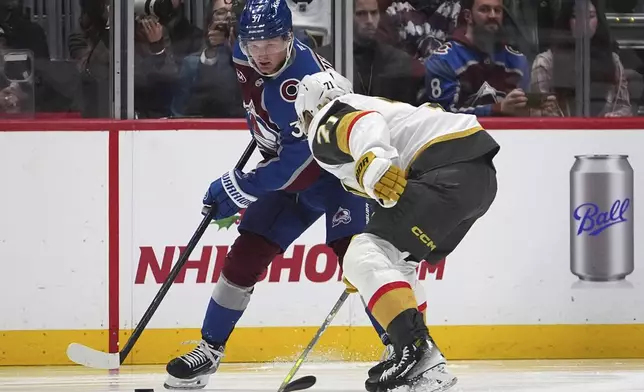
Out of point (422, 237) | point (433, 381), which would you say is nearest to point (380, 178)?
point (422, 237)

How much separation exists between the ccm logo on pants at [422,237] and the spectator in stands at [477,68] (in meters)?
1.73

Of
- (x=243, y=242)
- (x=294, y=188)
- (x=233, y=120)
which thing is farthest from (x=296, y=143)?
(x=233, y=120)

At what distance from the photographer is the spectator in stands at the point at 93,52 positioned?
450 centimetres

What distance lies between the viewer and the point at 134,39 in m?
4.53

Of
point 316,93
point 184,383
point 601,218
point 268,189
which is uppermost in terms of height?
point 316,93

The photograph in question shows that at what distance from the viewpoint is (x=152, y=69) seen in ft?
14.9

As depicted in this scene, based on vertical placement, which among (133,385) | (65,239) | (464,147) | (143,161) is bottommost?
(133,385)

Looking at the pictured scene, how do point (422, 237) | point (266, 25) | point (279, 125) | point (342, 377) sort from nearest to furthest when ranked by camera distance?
point (422, 237) → point (266, 25) → point (279, 125) → point (342, 377)

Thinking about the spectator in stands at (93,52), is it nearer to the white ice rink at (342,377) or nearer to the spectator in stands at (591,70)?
the white ice rink at (342,377)

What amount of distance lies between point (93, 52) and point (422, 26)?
129 cm

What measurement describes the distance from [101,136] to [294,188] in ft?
3.55

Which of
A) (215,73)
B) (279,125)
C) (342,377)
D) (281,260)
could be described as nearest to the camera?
(279,125)

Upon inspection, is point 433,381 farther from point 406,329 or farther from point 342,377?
point 342,377

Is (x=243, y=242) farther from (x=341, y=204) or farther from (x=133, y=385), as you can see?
(x=133, y=385)
